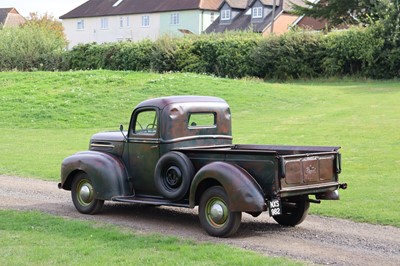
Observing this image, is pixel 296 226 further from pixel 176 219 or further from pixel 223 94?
pixel 223 94

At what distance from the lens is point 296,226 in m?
11.5

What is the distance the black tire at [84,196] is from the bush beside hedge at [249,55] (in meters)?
31.4

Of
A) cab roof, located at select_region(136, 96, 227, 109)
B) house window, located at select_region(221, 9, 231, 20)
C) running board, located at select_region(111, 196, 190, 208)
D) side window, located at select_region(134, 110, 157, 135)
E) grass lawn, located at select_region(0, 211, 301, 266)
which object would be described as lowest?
grass lawn, located at select_region(0, 211, 301, 266)

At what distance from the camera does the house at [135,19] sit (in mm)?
78125

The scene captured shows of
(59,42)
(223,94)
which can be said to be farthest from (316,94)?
(59,42)

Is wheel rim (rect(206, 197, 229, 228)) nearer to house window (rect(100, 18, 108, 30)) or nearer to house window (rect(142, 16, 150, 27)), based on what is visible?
house window (rect(142, 16, 150, 27))

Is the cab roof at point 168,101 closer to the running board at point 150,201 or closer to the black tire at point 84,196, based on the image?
the running board at point 150,201

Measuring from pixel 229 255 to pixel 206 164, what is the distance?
221 cm

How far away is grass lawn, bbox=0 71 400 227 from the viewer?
51.3 ft

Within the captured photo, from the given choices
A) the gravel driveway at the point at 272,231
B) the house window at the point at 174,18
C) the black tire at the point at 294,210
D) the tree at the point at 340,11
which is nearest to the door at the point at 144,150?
the gravel driveway at the point at 272,231

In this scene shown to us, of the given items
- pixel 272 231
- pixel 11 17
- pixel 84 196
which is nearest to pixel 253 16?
pixel 11 17

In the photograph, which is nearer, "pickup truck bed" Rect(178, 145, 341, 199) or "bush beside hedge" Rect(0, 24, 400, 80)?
"pickup truck bed" Rect(178, 145, 341, 199)

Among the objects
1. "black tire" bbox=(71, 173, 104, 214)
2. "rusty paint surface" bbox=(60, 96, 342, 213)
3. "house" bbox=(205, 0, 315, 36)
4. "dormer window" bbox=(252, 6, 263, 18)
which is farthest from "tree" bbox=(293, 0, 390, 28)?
"black tire" bbox=(71, 173, 104, 214)

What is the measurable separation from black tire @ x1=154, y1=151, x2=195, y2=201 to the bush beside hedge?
31981 mm
